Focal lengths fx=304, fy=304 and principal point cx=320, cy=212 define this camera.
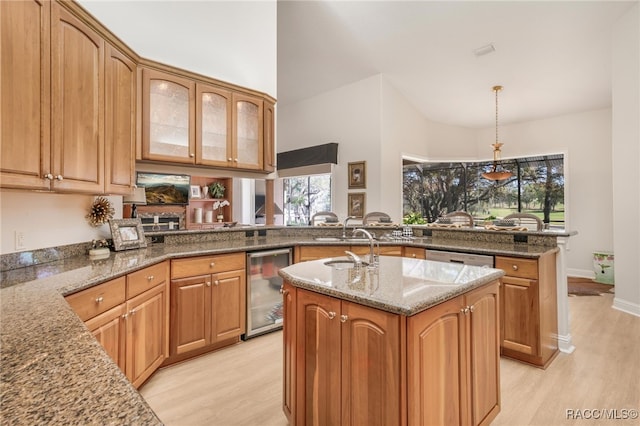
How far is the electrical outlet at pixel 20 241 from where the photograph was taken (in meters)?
1.89

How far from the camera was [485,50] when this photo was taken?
14.1 ft

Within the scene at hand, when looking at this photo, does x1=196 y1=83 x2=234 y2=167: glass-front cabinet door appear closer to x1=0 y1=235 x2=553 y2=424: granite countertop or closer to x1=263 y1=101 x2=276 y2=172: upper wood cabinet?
x1=263 y1=101 x2=276 y2=172: upper wood cabinet

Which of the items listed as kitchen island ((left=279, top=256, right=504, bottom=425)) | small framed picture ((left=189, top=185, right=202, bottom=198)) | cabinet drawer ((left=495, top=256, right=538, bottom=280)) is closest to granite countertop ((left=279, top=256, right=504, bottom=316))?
kitchen island ((left=279, top=256, right=504, bottom=425))

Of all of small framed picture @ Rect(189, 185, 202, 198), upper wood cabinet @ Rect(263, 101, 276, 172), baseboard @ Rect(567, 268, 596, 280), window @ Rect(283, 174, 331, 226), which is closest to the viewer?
upper wood cabinet @ Rect(263, 101, 276, 172)

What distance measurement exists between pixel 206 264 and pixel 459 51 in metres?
4.50

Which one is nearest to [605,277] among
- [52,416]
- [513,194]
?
[513,194]

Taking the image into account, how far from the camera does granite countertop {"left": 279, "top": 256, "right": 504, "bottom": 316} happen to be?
1259mm

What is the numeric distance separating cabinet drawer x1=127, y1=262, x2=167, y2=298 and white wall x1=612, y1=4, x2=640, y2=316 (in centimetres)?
509

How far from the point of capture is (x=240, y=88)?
123 inches

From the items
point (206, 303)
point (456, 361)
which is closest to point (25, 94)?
point (206, 303)

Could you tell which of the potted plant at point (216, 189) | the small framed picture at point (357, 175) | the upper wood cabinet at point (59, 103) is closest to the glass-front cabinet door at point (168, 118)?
the upper wood cabinet at point (59, 103)

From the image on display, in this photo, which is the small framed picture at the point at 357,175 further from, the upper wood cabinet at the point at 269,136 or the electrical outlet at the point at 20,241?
the electrical outlet at the point at 20,241

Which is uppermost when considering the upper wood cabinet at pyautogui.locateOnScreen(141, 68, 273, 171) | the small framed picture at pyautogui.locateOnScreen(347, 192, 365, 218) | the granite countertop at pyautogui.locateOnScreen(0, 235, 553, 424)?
the upper wood cabinet at pyautogui.locateOnScreen(141, 68, 273, 171)

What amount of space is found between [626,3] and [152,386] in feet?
20.0
